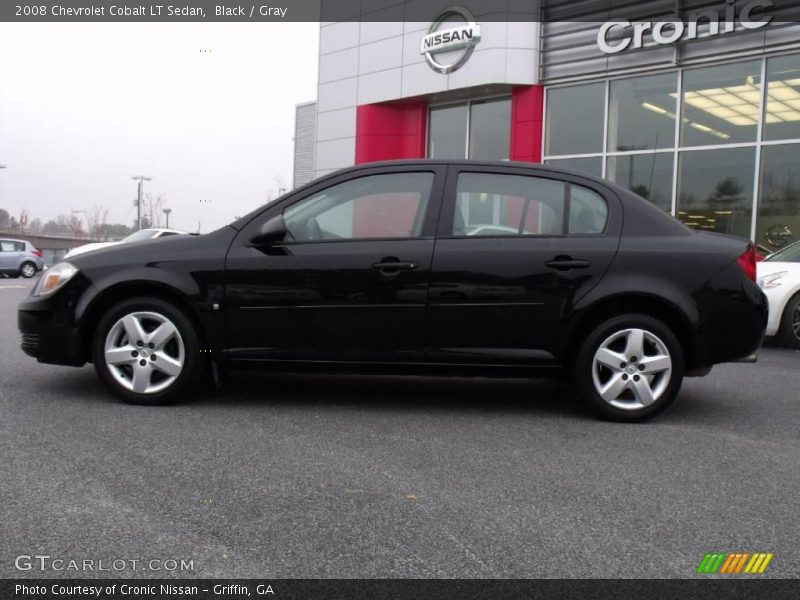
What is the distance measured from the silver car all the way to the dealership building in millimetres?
13531

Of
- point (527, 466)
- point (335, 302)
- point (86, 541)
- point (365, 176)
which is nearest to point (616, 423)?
point (527, 466)

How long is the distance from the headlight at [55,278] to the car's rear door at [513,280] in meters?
2.29

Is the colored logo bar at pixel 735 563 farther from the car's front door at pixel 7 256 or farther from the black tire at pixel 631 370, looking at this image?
the car's front door at pixel 7 256

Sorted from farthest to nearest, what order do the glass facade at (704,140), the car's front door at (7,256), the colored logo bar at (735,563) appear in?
the car's front door at (7,256)
the glass facade at (704,140)
the colored logo bar at (735,563)

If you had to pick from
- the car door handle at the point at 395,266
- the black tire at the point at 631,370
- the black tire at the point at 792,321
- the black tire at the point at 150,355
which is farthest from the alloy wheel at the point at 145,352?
the black tire at the point at 792,321

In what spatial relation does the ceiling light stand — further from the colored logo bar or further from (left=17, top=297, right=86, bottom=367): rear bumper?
the colored logo bar

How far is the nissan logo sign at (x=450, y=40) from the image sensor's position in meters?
16.8

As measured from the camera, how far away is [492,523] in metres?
2.74

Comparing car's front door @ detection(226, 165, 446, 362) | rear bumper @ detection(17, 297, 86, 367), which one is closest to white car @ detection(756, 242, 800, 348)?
car's front door @ detection(226, 165, 446, 362)

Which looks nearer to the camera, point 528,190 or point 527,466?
point 527,466

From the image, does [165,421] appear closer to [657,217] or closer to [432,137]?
[657,217]

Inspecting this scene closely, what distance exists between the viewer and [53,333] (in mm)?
4527

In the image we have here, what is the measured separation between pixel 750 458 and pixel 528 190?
2.00 metres

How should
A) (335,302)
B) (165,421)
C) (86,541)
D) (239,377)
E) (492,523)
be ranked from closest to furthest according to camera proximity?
(86,541) → (492,523) → (165,421) → (335,302) → (239,377)
